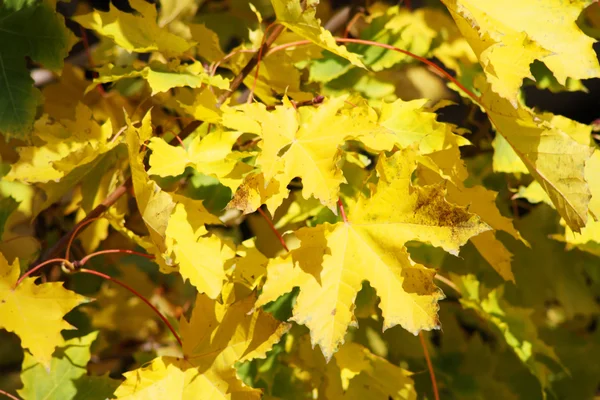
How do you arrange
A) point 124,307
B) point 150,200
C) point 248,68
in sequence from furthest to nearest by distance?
1. point 124,307
2. point 248,68
3. point 150,200

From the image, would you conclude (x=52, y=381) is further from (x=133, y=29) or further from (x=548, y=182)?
(x=548, y=182)

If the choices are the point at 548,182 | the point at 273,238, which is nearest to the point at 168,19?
the point at 273,238

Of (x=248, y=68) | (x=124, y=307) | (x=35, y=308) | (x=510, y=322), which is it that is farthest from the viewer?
(x=124, y=307)

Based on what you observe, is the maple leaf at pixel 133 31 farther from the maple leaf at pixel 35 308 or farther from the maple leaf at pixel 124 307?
the maple leaf at pixel 124 307

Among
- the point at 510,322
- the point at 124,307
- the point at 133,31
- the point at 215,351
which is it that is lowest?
the point at 124,307

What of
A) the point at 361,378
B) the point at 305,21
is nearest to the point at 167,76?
the point at 305,21

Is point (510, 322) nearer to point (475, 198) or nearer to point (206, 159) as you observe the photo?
point (475, 198)

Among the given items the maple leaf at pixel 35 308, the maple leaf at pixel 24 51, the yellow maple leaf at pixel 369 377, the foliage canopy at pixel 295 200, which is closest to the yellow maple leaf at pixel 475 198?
the foliage canopy at pixel 295 200
